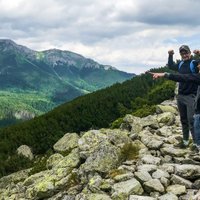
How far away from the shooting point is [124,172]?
45.6 ft

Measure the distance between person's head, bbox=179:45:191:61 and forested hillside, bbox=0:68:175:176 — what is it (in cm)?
1423

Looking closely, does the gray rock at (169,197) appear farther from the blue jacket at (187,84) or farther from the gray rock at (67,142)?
the gray rock at (67,142)

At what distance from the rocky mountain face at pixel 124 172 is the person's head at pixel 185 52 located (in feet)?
11.3

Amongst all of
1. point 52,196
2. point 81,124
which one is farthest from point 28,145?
point 52,196

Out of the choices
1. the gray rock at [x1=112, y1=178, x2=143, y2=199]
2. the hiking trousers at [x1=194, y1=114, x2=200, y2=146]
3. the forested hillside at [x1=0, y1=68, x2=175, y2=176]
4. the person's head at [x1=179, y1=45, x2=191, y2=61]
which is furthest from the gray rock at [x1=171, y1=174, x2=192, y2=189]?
the forested hillside at [x1=0, y1=68, x2=175, y2=176]

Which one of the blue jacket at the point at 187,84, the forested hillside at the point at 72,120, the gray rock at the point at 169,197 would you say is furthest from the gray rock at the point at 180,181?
the forested hillside at the point at 72,120

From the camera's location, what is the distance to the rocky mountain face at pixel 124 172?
40.8 feet

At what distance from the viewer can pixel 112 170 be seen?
47.5 ft

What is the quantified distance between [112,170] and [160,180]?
2.25m

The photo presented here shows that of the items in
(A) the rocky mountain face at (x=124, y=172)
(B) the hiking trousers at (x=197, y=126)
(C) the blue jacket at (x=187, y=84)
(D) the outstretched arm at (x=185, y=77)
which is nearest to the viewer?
(A) the rocky mountain face at (x=124, y=172)

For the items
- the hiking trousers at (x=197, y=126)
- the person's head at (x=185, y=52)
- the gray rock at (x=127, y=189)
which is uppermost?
the person's head at (x=185, y=52)

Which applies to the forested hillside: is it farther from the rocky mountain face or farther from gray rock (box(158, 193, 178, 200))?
gray rock (box(158, 193, 178, 200))

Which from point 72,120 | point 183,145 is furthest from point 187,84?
point 72,120

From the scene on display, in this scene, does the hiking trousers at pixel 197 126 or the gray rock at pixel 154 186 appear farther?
the hiking trousers at pixel 197 126
